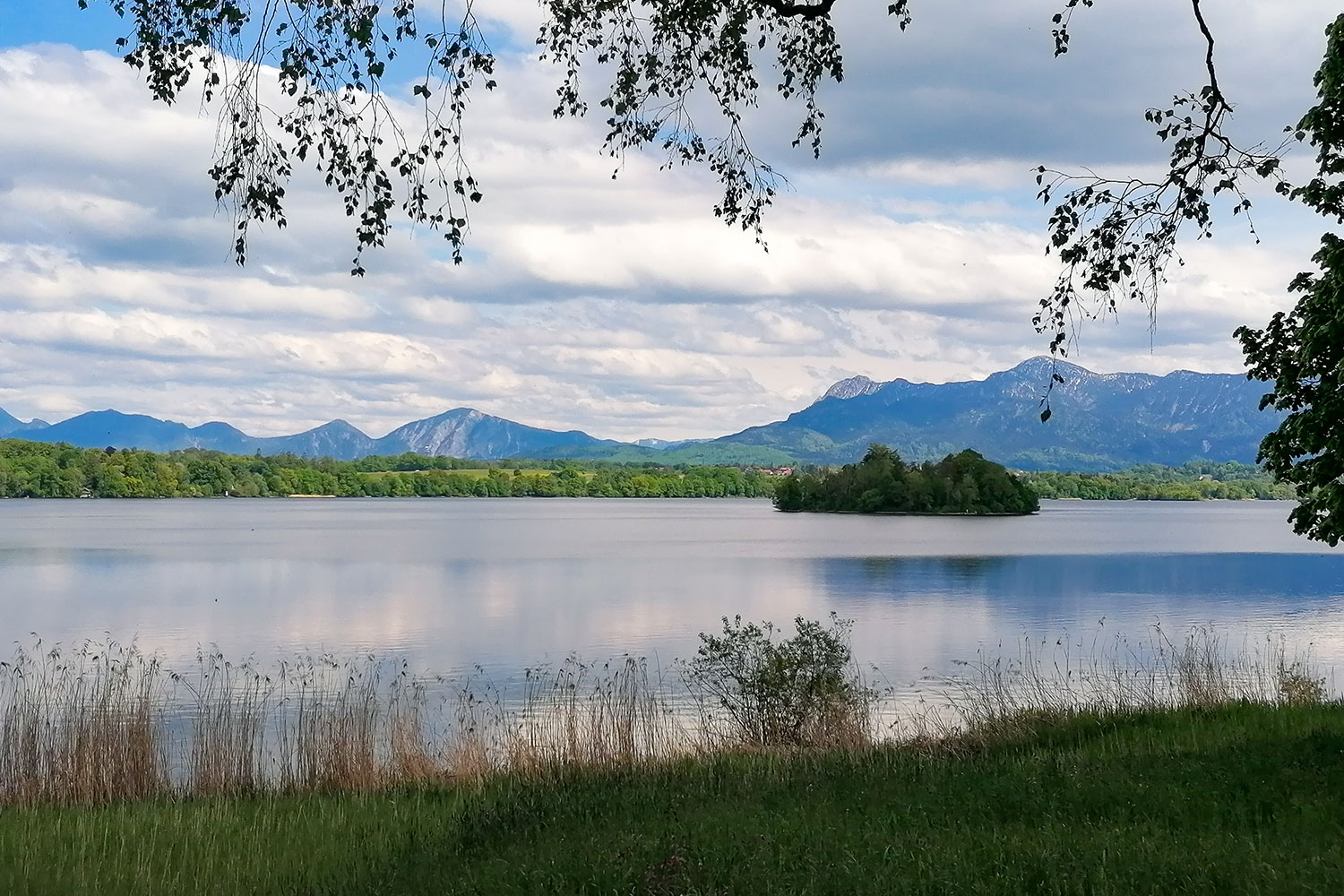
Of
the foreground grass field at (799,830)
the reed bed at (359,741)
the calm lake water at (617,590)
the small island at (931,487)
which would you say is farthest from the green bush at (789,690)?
the small island at (931,487)

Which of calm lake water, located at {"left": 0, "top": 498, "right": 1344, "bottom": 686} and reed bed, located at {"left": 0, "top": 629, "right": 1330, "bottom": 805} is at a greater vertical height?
reed bed, located at {"left": 0, "top": 629, "right": 1330, "bottom": 805}

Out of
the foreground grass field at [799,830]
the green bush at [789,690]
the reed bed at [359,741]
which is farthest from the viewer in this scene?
the green bush at [789,690]

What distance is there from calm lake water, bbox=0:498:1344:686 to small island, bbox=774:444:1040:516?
157 feet

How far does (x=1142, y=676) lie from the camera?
83.5ft

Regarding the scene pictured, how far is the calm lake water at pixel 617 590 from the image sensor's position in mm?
34250

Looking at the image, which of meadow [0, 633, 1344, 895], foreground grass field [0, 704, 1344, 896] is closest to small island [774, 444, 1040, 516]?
meadow [0, 633, 1344, 895]

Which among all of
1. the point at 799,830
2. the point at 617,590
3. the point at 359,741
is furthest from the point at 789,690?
the point at 617,590

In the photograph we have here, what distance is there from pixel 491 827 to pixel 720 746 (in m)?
6.60

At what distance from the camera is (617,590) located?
49.7 m

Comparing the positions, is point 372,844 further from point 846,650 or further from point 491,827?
point 846,650

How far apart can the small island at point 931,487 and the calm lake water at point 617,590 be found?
47958 mm

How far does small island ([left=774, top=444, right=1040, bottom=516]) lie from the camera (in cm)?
15012

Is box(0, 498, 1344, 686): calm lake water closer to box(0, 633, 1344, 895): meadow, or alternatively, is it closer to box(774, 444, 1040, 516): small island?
box(0, 633, 1344, 895): meadow

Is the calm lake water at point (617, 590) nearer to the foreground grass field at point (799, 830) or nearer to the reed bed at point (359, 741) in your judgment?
the reed bed at point (359, 741)
